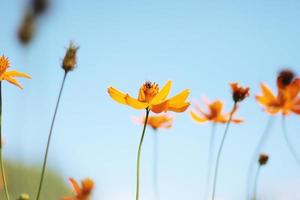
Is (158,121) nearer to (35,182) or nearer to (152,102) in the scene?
(152,102)

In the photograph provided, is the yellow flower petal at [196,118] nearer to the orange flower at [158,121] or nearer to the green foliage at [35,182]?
the orange flower at [158,121]

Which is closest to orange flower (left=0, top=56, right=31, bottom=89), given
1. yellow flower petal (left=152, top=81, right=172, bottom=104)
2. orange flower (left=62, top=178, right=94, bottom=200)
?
orange flower (left=62, top=178, right=94, bottom=200)

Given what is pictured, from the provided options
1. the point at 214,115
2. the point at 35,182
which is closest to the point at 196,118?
the point at 214,115

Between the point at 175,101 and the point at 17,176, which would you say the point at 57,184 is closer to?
the point at 17,176

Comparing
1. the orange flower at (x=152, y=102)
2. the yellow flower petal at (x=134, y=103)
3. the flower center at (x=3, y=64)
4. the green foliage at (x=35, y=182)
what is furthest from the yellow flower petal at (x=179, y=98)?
the green foliage at (x=35, y=182)

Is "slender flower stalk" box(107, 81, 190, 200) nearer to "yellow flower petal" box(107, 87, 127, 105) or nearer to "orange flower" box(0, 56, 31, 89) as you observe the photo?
"yellow flower petal" box(107, 87, 127, 105)

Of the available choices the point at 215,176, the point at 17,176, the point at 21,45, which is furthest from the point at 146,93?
the point at 17,176
